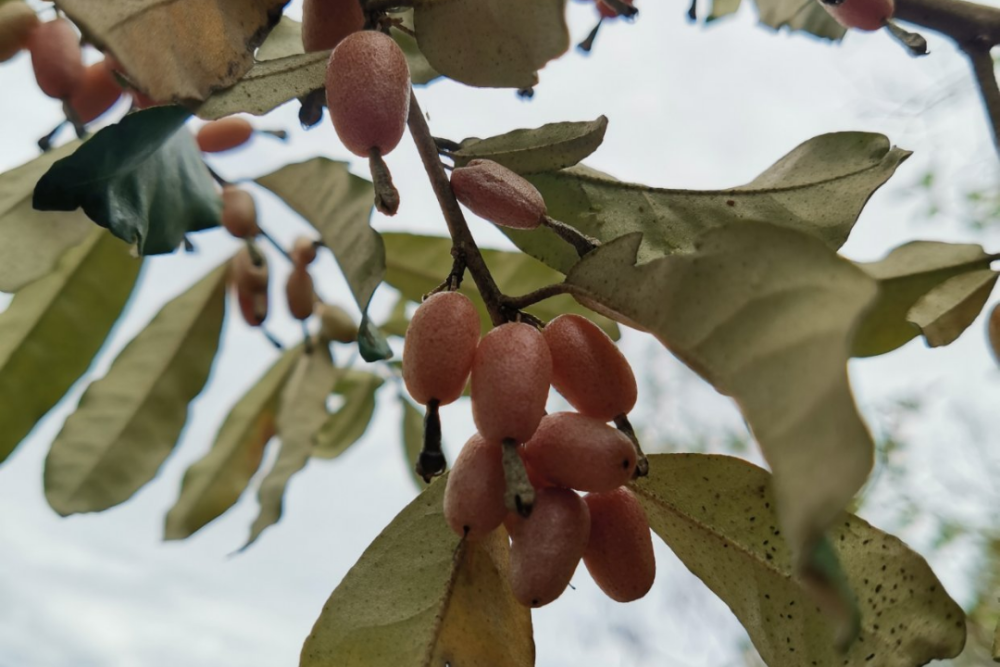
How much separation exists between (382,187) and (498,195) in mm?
64

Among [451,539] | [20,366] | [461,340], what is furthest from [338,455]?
[461,340]

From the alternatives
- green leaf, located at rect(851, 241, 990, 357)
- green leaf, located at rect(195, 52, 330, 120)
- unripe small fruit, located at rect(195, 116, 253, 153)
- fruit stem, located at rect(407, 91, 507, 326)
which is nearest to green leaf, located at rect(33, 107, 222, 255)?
green leaf, located at rect(195, 52, 330, 120)

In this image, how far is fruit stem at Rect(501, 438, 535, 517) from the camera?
37 centimetres

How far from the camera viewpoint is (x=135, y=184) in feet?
1.71

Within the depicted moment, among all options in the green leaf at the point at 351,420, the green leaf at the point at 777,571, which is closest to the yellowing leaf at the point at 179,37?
the green leaf at the point at 777,571

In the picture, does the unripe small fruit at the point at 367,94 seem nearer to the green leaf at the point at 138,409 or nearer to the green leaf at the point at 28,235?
the green leaf at the point at 28,235

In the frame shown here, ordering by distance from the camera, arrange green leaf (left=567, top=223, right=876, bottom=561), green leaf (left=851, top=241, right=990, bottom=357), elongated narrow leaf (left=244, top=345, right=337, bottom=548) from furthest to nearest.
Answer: elongated narrow leaf (left=244, top=345, right=337, bottom=548) → green leaf (left=851, top=241, right=990, bottom=357) → green leaf (left=567, top=223, right=876, bottom=561)

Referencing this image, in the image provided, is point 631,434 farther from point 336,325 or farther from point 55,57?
point 336,325

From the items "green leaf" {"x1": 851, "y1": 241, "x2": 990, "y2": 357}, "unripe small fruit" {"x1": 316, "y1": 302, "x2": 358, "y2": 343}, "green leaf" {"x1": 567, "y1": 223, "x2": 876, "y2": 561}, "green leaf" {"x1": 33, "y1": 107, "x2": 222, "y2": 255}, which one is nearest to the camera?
"green leaf" {"x1": 567, "y1": 223, "x2": 876, "y2": 561}

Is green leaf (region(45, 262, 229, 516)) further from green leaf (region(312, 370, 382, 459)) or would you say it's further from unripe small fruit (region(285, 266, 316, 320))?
green leaf (region(312, 370, 382, 459))

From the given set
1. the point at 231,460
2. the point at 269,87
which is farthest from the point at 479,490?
the point at 231,460

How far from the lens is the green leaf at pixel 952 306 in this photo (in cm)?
61

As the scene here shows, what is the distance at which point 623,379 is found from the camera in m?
0.42

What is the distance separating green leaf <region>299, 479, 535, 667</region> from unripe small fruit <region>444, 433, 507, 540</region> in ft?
0.29
